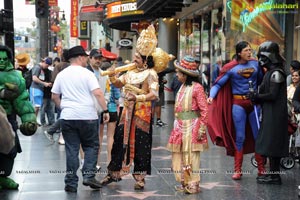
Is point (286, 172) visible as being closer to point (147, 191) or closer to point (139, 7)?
point (147, 191)

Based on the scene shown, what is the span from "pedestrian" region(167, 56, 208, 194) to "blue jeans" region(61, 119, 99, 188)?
1.01m

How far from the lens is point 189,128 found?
7051 mm

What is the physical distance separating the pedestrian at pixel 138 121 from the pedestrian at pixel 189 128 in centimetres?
37

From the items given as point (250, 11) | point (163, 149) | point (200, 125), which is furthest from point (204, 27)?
point (200, 125)

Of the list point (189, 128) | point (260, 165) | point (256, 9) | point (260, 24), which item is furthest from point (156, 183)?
Result: point (256, 9)

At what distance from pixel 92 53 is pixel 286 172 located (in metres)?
3.48

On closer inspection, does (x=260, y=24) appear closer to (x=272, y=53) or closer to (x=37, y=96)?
(x=37, y=96)

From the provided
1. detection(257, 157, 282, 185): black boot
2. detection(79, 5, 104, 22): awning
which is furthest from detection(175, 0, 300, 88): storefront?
detection(79, 5, 104, 22): awning

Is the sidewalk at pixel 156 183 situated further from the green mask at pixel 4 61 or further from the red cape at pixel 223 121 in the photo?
the green mask at pixel 4 61

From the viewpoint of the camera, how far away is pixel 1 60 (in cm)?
717

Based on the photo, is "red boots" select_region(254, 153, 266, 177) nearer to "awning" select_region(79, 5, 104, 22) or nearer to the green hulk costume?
the green hulk costume

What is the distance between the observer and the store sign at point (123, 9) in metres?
24.2

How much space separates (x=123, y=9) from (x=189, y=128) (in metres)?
18.4

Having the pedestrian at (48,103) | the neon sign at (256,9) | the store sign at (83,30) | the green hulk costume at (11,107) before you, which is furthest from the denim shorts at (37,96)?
the store sign at (83,30)
